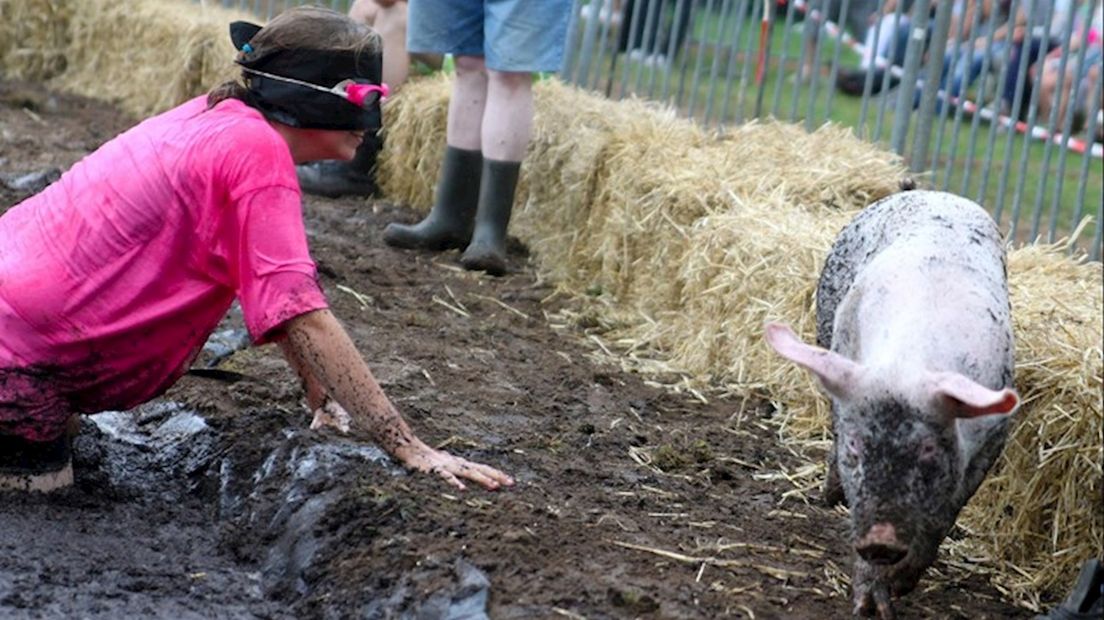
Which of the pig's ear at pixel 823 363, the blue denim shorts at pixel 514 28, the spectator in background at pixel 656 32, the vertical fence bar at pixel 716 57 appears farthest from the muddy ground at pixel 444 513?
the spectator in background at pixel 656 32

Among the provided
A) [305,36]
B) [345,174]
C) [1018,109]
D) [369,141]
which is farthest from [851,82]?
[305,36]

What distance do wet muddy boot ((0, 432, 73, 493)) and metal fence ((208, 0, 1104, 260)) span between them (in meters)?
3.89

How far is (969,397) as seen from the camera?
355 cm

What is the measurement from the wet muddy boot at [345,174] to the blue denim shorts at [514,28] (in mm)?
1551

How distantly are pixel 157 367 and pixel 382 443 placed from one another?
26.3 inches

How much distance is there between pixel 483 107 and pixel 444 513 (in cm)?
363

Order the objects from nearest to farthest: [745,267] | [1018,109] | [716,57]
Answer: [745,267]
[1018,109]
[716,57]

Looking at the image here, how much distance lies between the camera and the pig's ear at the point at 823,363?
3.81m

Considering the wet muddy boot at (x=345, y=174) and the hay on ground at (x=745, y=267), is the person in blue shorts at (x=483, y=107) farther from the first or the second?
the wet muddy boot at (x=345, y=174)

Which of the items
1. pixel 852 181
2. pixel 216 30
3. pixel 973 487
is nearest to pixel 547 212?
pixel 852 181

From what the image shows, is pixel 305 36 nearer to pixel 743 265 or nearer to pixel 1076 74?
pixel 743 265

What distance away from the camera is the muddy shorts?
4.26 meters

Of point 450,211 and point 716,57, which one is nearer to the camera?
point 450,211

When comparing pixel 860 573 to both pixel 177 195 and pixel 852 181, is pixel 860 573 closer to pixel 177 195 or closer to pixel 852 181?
pixel 177 195
